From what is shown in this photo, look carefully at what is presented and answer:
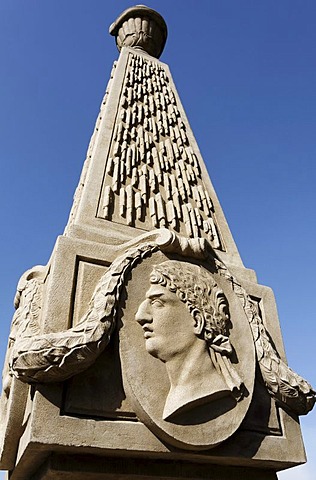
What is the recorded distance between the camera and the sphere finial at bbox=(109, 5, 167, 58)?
303 inches

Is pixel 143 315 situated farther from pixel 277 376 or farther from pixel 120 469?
pixel 277 376

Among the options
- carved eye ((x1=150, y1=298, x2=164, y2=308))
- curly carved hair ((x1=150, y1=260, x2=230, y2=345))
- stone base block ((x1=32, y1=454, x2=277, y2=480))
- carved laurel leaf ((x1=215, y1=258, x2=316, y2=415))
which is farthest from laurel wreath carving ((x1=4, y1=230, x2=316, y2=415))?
stone base block ((x1=32, y1=454, x2=277, y2=480))

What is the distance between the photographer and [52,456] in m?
3.21

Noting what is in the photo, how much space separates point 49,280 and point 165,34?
19.7 ft

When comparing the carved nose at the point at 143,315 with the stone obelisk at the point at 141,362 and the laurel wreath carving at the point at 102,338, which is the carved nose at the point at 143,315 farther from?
the laurel wreath carving at the point at 102,338

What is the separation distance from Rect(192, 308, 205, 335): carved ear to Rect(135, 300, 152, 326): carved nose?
0.40 m

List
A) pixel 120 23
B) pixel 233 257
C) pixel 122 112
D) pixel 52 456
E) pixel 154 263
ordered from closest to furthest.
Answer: pixel 52 456 < pixel 154 263 < pixel 233 257 < pixel 122 112 < pixel 120 23

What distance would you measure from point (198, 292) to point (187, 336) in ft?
1.41

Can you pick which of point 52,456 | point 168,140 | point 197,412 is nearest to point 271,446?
point 197,412

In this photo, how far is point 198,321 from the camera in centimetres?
379

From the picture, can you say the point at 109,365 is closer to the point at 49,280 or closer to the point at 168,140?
the point at 49,280

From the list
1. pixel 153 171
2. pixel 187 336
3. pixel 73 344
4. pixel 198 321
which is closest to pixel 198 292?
pixel 198 321

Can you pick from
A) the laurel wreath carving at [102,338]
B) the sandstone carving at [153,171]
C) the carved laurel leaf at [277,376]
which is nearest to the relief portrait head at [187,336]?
the laurel wreath carving at [102,338]

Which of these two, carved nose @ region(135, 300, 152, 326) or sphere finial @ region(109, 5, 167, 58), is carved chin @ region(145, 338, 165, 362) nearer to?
carved nose @ region(135, 300, 152, 326)
